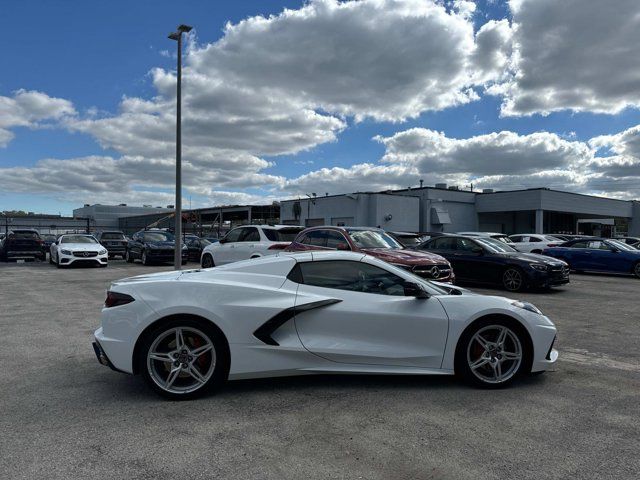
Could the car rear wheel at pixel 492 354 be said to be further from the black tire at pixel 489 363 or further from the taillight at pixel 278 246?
the taillight at pixel 278 246

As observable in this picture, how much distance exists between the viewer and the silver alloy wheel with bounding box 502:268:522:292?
12070mm

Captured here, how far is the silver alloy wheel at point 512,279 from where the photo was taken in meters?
12.1

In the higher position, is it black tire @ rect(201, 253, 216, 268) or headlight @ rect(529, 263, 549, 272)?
headlight @ rect(529, 263, 549, 272)

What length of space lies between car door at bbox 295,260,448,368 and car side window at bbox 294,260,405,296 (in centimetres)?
1

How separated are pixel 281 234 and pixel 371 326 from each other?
9.42 meters

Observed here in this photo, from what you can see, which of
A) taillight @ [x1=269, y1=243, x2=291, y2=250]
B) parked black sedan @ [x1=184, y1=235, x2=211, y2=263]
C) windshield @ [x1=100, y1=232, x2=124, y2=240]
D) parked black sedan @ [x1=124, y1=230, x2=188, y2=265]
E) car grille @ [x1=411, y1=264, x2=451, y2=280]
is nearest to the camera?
car grille @ [x1=411, y1=264, x2=451, y2=280]

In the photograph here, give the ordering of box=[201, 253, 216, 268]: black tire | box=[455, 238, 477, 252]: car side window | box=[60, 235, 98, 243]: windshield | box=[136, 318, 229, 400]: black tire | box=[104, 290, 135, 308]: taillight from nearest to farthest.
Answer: box=[136, 318, 229, 400]: black tire
box=[104, 290, 135, 308]: taillight
box=[455, 238, 477, 252]: car side window
box=[201, 253, 216, 268]: black tire
box=[60, 235, 98, 243]: windshield

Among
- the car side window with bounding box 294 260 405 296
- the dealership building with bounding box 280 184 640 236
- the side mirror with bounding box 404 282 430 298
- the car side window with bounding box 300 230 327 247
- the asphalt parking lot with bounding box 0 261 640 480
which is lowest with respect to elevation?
the asphalt parking lot with bounding box 0 261 640 480

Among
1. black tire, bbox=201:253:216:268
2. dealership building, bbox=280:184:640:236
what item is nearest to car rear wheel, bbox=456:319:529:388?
black tire, bbox=201:253:216:268

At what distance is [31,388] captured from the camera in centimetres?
436

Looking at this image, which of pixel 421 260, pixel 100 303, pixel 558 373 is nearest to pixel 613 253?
pixel 421 260

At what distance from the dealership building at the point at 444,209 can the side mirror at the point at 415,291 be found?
96.0 feet

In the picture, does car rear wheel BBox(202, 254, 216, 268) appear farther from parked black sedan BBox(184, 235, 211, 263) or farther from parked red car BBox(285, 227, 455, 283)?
parked black sedan BBox(184, 235, 211, 263)

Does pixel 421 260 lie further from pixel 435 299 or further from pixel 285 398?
pixel 285 398
